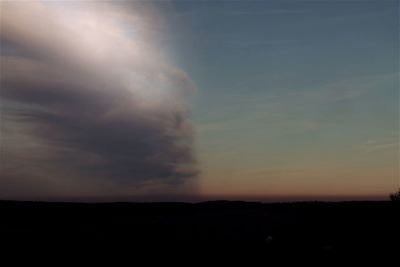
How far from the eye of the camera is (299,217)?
52594 mm

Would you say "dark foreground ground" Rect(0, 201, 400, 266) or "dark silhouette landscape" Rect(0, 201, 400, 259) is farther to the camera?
"dark silhouette landscape" Rect(0, 201, 400, 259)

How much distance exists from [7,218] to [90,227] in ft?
54.8

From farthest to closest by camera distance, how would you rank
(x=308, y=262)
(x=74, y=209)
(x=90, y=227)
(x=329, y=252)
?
(x=74, y=209) < (x=90, y=227) < (x=329, y=252) < (x=308, y=262)

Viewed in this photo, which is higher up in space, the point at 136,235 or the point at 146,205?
the point at 146,205

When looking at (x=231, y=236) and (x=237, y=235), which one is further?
(x=237, y=235)

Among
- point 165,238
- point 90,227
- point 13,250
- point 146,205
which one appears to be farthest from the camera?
point 146,205

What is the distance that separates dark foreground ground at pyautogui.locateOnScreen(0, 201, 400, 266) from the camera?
36750 millimetres

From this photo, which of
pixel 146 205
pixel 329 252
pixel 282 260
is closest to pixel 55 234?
pixel 282 260

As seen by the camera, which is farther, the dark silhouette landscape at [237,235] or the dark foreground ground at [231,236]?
the dark silhouette landscape at [237,235]

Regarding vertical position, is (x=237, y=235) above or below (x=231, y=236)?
above

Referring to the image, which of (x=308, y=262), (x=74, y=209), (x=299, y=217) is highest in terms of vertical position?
(x=74, y=209)

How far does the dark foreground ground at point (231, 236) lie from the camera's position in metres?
36.8

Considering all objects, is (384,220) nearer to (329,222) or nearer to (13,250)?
(329,222)

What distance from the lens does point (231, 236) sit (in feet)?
145
